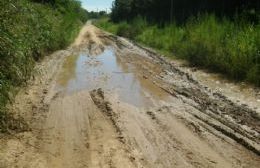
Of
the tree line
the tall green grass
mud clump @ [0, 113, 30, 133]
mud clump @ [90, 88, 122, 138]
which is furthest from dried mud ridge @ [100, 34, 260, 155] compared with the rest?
the tree line

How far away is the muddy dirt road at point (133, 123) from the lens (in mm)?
5691

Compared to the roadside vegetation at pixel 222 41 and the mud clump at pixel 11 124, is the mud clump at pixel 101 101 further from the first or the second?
the roadside vegetation at pixel 222 41

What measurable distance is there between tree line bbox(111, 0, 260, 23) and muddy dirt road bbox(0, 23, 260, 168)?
680 centimetres

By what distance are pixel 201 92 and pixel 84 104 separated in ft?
10.2

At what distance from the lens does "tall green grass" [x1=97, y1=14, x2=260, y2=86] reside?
11.9 metres

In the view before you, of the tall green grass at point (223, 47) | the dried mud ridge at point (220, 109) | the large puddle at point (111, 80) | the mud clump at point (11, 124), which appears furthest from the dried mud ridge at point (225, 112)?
the mud clump at point (11, 124)

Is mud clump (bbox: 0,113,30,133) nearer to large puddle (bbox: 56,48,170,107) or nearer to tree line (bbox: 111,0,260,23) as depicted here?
large puddle (bbox: 56,48,170,107)

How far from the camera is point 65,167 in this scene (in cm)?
533

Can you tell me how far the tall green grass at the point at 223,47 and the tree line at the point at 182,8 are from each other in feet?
4.33

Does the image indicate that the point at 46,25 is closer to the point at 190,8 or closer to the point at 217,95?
the point at 217,95

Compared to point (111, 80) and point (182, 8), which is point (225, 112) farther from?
point (182, 8)

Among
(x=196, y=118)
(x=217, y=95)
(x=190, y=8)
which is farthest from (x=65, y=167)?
(x=190, y=8)

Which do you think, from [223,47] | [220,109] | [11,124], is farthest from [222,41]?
[11,124]

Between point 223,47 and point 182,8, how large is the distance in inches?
946
